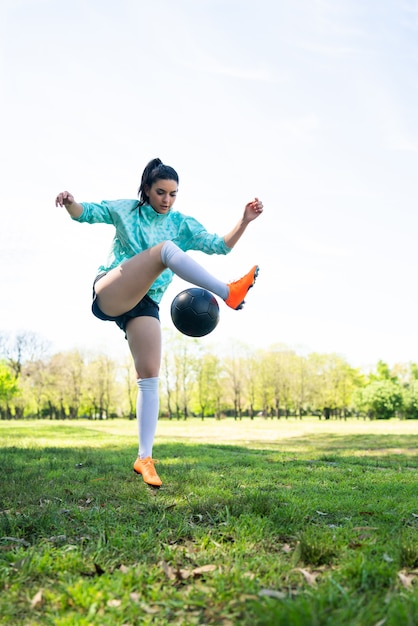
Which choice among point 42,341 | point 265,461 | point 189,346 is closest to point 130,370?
point 189,346

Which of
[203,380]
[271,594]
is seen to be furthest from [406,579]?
[203,380]

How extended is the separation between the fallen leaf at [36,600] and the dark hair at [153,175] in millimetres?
3727

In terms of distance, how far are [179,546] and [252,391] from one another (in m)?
60.6

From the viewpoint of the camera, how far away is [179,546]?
9.86 ft

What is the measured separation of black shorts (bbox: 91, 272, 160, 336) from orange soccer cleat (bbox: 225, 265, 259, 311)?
46.5 inches

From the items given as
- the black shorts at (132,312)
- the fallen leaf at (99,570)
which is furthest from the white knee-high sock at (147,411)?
the fallen leaf at (99,570)

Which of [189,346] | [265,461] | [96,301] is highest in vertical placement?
[189,346]

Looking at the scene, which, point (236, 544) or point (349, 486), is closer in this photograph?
point (236, 544)

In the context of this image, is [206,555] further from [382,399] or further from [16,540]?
[382,399]

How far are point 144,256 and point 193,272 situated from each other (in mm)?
539

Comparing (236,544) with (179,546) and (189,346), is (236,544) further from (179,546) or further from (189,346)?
(189,346)

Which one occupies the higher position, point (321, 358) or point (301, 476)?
point (321, 358)

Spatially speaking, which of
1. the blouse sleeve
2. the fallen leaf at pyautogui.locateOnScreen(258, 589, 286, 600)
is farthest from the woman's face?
the fallen leaf at pyautogui.locateOnScreen(258, 589, 286, 600)

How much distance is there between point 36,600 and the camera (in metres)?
2.26
